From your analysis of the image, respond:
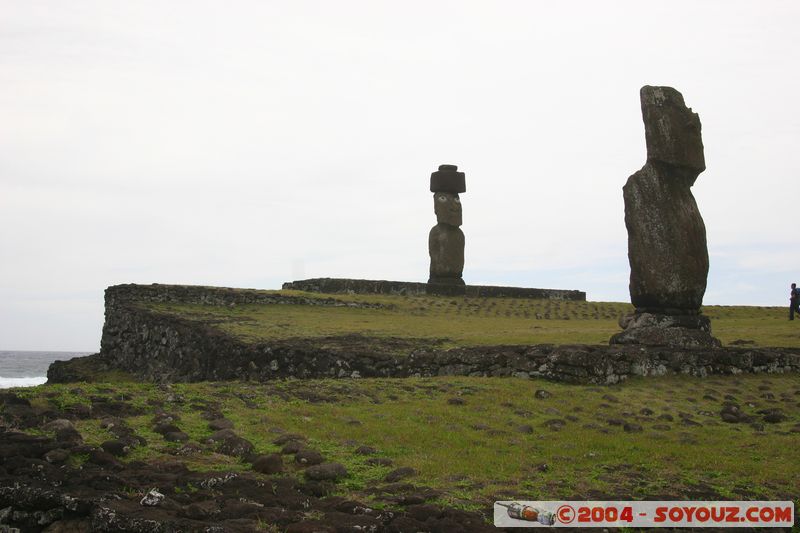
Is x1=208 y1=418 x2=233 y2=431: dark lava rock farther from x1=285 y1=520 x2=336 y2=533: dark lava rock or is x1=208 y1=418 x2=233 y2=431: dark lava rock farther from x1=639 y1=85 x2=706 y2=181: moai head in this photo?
x1=639 y1=85 x2=706 y2=181: moai head

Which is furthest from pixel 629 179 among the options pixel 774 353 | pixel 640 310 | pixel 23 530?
pixel 23 530

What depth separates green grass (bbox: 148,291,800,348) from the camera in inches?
875

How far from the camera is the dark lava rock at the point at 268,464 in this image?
909 cm

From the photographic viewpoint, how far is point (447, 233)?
39.8 metres

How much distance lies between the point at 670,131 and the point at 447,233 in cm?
2109

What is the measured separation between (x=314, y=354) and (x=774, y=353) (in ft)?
32.5

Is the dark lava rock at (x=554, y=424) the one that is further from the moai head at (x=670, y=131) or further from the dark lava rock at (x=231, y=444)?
the moai head at (x=670, y=131)

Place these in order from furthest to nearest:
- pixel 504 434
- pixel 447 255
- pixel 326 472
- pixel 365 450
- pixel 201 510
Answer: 1. pixel 447 255
2. pixel 504 434
3. pixel 365 450
4. pixel 326 472
5. pixel 201 510

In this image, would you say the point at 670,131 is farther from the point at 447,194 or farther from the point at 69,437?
the point at 447,194

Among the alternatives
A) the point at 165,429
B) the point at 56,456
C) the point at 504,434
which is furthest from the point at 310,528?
the point at 504,434

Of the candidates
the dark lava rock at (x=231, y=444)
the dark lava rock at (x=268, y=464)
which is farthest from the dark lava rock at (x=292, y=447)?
the dark lava rock at (x=268, y=464)

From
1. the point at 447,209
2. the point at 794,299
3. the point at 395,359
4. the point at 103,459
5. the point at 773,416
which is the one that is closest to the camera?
the point at 103,459

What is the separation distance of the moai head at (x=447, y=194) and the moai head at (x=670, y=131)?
2062cm

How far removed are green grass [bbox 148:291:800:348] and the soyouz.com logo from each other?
11.8m
